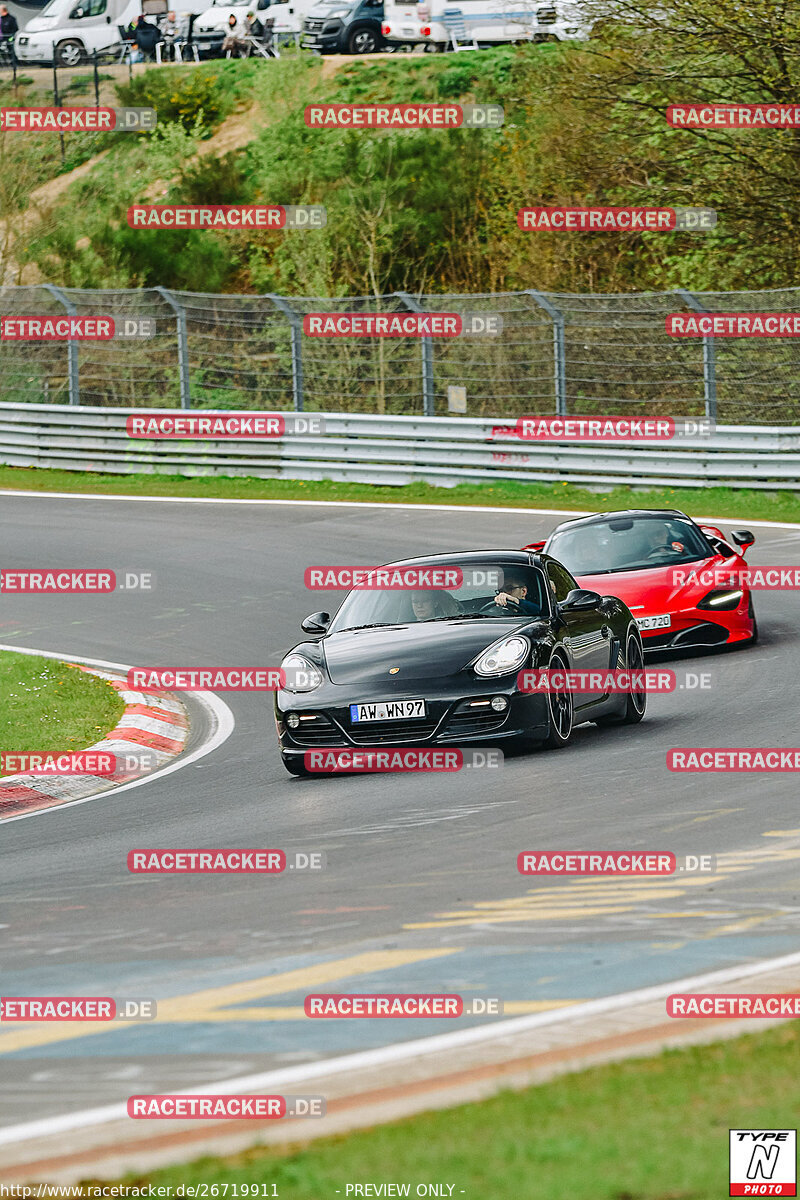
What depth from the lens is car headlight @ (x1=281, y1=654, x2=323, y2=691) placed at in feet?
38.5

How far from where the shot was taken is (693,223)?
103 ft

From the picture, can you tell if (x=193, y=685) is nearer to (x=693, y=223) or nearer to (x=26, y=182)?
(x=693, y=223)

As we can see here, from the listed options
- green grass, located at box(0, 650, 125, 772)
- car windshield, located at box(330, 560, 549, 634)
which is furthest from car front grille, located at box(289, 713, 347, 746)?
green grass, located at box(0, 650, 125, 772)

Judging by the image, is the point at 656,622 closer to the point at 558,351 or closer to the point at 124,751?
the point at 124,751

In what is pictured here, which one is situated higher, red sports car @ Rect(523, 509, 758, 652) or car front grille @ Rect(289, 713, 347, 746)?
car front grille @ Rect(289, 713, 347, 746)

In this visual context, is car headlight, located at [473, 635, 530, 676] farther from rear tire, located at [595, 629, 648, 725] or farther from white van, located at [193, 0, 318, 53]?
white van, located at [193, 0, 318, 53]

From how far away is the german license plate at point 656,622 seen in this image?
15.3 meters

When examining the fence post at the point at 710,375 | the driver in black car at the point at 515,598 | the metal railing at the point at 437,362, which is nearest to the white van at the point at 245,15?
the metal railing at the point at 437,362

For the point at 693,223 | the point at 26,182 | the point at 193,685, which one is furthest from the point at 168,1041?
the point at 26,182

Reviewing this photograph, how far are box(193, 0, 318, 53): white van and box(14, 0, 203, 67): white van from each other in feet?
5.58

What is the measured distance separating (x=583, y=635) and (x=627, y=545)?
4058 mm

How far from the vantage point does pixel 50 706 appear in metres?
14.3

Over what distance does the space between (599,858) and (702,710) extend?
4.86 metres

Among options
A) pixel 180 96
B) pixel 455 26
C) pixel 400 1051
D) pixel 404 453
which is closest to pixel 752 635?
pixel 400 1051
